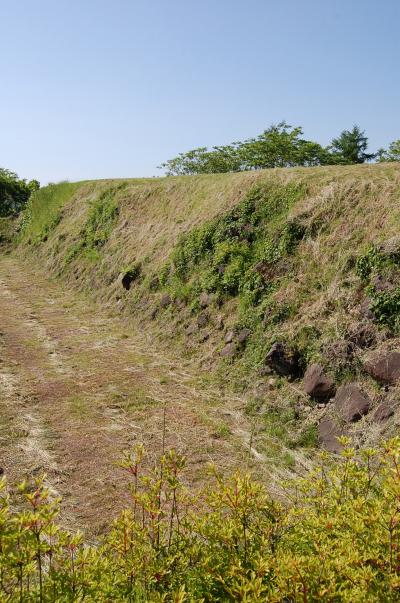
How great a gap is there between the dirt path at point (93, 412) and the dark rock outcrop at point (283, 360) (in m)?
0.86

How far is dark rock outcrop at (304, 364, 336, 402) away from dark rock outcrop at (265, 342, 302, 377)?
401 millimetres

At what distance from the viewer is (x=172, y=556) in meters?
2.53

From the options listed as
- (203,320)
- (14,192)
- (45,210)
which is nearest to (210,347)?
(203,320)

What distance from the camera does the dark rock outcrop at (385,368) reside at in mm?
6375

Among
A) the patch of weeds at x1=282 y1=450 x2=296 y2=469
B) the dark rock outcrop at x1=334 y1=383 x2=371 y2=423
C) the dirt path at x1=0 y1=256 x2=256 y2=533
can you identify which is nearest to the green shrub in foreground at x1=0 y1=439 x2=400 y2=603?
the dirt path at x1=0 y1=256 x2=256 y2=533

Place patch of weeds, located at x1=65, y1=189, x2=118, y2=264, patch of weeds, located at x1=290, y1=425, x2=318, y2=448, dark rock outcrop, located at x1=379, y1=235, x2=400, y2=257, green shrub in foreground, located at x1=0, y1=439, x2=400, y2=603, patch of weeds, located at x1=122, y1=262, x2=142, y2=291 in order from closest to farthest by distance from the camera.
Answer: green shrub in foreground, located at x1=0, y1=439, x2=400, y2=603 < patch of weeds, located at x1=290, y1=425, x2=318, y2=448 < dark rock outcrop, located at x1=379, y1=235, x2=400, y2=257 < patch of weeds, located at x1=122, y1=262, x2=142, y2=291 < patch of weeds, located at x1=65, y1=189, x2=118, y2=264

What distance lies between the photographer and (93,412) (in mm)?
7695

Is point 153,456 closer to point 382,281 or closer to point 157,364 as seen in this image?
point 157,364

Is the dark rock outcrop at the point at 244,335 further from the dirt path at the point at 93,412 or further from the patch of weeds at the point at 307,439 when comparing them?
the patch of weeds at the point at 307,439

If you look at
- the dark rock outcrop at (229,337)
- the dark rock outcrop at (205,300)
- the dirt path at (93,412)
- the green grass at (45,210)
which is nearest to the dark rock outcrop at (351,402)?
the dirt path at (93,412)

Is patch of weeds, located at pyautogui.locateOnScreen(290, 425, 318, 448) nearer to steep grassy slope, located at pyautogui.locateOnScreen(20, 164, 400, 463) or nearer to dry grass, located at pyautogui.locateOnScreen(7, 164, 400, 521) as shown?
steep grassy slope, located at pyautogui.locateOnScreen(20, 164, 400, 463)

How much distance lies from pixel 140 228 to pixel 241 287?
7.49 m

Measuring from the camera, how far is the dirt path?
230 inches

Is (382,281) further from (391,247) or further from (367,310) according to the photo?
(391,247)
